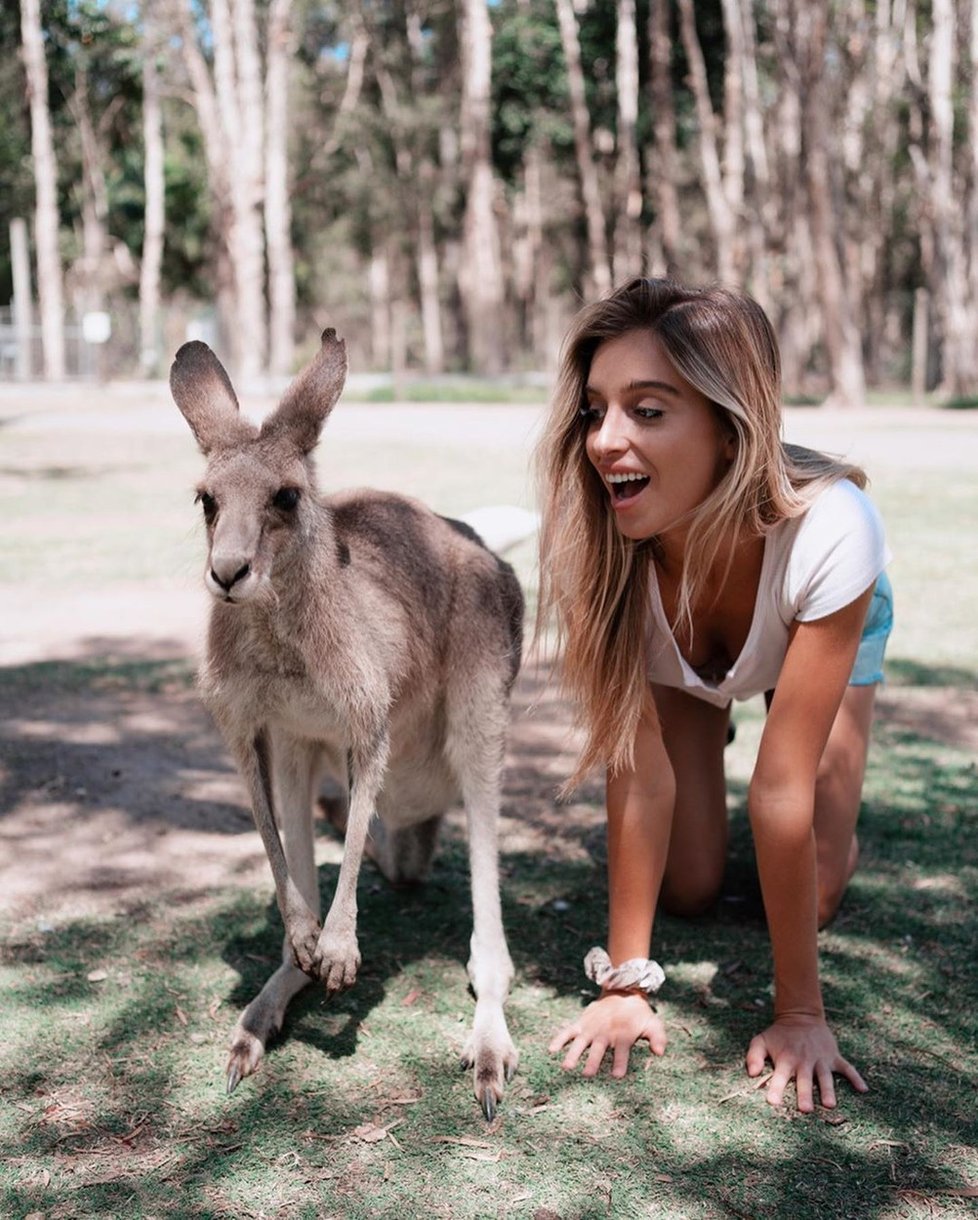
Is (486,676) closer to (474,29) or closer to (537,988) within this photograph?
(537,988)

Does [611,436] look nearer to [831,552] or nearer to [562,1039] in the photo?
[831,552]

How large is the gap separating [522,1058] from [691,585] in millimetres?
916

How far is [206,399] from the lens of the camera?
242cm

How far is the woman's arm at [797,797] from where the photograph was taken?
2367mm

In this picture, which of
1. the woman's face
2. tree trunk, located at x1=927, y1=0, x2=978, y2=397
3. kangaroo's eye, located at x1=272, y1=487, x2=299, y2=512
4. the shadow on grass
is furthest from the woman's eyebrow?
tree trunk, located at x1=927, y1=0, x2=978, y2=397

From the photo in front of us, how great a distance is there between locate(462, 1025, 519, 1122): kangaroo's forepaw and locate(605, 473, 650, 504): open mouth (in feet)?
3.20

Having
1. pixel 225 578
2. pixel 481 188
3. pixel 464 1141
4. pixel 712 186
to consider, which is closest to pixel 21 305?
pixel 481 188

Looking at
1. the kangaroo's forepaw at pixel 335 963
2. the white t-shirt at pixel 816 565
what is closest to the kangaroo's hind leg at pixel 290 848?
the kangaroo's forepaw at pixel 335 963

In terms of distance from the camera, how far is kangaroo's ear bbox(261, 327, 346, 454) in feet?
7.93

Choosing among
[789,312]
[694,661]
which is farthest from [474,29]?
[694,661]

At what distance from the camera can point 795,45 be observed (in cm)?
1758

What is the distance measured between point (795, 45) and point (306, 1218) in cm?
1820

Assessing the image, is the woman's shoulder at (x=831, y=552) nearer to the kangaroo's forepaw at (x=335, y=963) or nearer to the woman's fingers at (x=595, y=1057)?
the woman's fingers at (x=595, y=1057)

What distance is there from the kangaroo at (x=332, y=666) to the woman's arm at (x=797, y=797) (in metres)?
0.52
